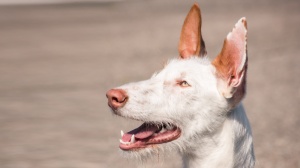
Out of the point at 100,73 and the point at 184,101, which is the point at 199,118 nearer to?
the point at 184,101

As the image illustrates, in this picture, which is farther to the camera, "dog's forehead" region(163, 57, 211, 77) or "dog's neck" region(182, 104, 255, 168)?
"dog's forehead" region(163, 57, 211, 77)

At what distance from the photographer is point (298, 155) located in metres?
9.48

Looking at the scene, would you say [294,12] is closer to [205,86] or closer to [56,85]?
[56,85]

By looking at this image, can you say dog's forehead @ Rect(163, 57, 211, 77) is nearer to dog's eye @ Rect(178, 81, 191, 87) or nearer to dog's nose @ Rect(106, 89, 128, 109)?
dog's eye @ Rect(178, 81, 191, 87)

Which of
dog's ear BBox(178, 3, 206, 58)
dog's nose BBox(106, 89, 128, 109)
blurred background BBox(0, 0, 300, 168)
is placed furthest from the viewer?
blurred background BBox(0, 0, 300, 168)

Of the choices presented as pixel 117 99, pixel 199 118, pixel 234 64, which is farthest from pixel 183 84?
pixel 117 99

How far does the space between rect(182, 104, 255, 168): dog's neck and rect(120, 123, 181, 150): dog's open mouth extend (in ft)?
0.64

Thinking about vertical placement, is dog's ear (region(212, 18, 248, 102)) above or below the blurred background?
above

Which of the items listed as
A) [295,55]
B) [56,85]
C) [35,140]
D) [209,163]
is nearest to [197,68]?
Answer: [209,163]

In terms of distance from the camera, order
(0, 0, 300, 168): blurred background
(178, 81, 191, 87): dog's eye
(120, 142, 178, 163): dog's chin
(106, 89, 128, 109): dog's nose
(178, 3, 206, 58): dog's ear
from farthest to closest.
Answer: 1. (0, 0, 300, 168): blurred background
2. (178, 3, 206, 58): dog's ear
3. (178, 81, 191, 87): dog's eye
4. (120, 142, 178, 163): dog's chin
5. (106, 89, 128, 109): dog's nose

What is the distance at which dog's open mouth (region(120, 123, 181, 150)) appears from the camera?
4707mm

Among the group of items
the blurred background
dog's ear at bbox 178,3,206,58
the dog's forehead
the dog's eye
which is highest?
dog's ear at bbox 178,3,206,58

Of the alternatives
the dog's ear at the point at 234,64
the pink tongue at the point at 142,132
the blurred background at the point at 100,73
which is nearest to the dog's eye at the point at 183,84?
the dog's ear at the point at 234,64

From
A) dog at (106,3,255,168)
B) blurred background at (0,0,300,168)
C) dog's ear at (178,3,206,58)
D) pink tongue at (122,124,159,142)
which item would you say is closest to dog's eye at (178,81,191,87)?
dog at (106,3,255,168)
